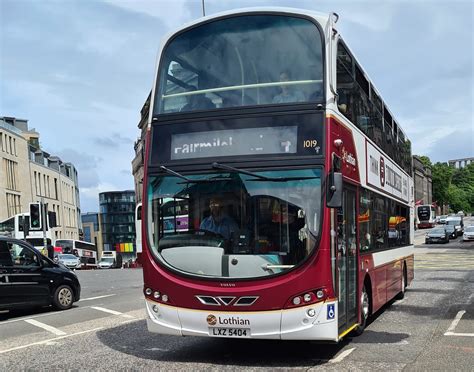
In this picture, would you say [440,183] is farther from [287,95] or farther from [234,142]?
[234,142]

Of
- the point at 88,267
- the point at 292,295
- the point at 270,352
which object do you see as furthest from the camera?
the point at 88,267

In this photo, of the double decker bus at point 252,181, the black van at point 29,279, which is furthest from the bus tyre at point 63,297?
the double decker bus at point 252,181

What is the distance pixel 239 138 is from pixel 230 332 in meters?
2.40

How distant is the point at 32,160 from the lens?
82.6 metres

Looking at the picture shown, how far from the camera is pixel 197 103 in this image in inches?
294

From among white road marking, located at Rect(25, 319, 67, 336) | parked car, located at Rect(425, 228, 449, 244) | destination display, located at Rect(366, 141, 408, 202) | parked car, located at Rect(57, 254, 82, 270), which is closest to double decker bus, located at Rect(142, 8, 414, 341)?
destination display, located at Rect(366, 141, 408, 202)

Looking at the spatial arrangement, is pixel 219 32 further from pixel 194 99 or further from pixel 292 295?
pixel 292 295

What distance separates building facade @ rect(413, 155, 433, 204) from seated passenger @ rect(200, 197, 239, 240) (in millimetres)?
120768

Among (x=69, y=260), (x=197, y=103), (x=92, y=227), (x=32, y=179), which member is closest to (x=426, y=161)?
(x=92, y=227)

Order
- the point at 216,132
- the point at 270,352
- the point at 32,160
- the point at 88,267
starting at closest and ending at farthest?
the point at 216,132 < the point at 270,352 < the point at 88,267 < the point at 32,160

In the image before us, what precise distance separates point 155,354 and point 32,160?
80444 mm

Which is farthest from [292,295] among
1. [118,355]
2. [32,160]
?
[32,160]

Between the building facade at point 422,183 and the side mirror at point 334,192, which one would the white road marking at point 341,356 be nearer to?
the side mirror at point 334,192

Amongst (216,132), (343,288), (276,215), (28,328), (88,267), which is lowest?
(88,267)
